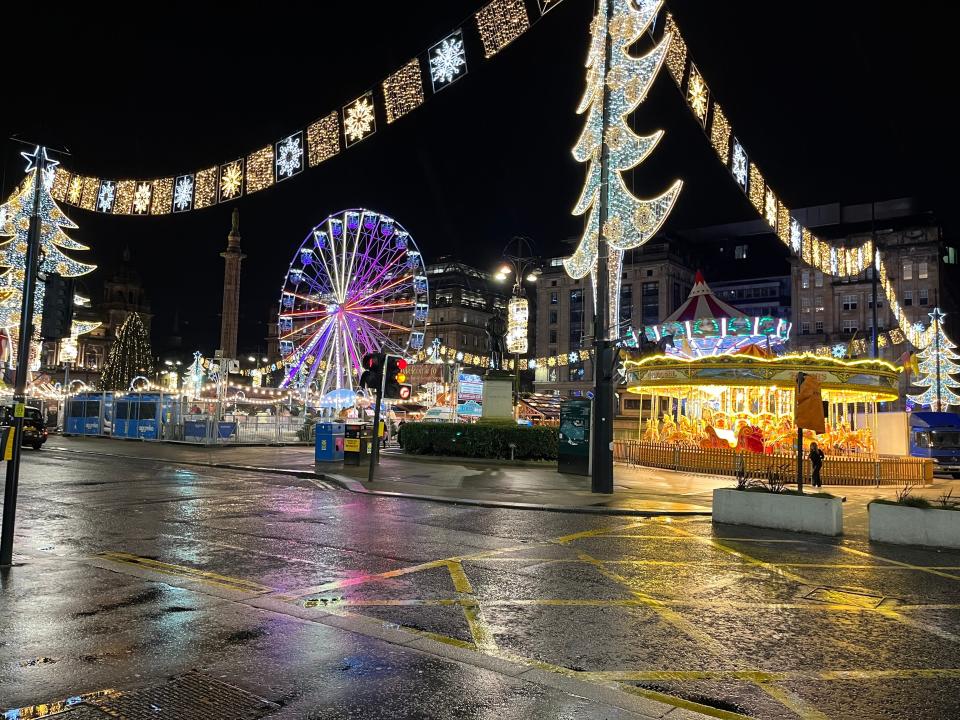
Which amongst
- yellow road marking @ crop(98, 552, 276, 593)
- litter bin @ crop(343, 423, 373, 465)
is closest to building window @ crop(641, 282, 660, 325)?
litter bin @ crop(343, 423, 373, 465)

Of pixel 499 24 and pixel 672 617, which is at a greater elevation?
pixel 499 24

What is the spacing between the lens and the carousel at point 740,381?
86.8ft

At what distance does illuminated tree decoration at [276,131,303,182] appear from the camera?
15922mm

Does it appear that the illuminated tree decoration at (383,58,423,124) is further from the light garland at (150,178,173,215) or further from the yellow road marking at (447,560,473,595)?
the yellow road marking at (447,560,473,595)

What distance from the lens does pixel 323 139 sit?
1551 cm

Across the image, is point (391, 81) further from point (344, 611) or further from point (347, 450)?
point (347, 450)

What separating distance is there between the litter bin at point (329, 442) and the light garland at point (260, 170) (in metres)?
9.33

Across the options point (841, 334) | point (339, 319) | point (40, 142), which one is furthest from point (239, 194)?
point (841, 334)

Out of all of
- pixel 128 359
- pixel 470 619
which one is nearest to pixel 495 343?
pixel 470 619

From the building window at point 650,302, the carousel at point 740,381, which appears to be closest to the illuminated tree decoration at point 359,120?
the carousel at point 740,381

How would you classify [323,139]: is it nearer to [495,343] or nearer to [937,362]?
[495,343]

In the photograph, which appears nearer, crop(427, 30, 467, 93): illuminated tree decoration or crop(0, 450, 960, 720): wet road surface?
crop(0, 450, 960, 720): wet road surface

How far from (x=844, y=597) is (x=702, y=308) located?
1010 inches

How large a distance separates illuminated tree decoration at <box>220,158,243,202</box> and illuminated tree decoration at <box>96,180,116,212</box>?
325 centimetres
